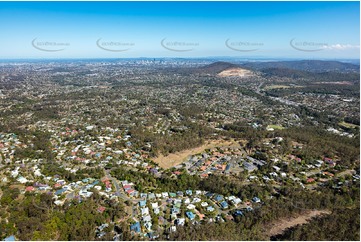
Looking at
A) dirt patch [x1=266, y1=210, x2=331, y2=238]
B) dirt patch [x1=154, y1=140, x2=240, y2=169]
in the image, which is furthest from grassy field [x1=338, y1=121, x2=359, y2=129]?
dirt patch [x1=266, y1=210, x2=331, y2=238]

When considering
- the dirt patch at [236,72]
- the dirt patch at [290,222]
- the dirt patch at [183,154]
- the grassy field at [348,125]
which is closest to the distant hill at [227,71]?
the dirt patch at [236,72]

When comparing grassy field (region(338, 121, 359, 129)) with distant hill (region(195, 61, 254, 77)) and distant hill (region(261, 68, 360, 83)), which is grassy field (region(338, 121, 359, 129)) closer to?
distant hill (region(261, 68, 360, 83))

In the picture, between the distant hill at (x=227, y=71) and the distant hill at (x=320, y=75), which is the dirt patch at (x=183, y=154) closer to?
the distant hill at (x=320, y=75)

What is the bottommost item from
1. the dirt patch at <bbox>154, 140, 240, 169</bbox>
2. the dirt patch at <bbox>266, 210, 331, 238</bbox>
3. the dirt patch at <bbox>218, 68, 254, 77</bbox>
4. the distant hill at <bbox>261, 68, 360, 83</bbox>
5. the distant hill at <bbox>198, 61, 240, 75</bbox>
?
the dirt patch at <bbox>266, 210, 331, 238</bbox>

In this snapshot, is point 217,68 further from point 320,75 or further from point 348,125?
point 348,125

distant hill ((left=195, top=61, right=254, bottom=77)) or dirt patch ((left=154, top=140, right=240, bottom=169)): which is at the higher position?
distant hill ((left=195, top=61, right=254, bottom=77))

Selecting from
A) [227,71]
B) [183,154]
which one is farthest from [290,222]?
[227,71]

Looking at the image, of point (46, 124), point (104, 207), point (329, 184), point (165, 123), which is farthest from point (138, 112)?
point (329, 184)
